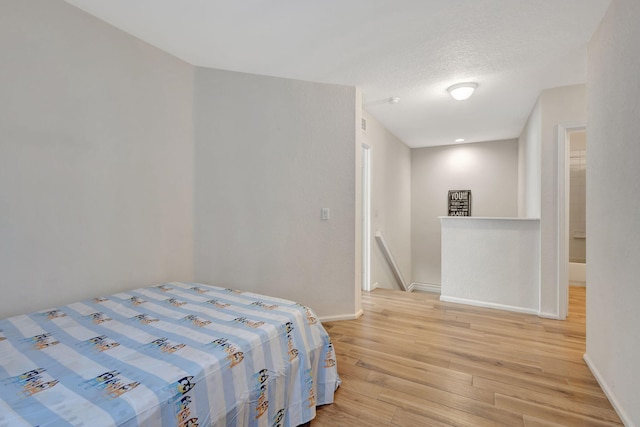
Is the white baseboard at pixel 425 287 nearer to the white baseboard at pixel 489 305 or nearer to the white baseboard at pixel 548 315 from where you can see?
the white baseboard at pixel 489 305

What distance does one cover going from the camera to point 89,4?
6.16 ft

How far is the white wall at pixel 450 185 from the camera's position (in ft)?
17.4

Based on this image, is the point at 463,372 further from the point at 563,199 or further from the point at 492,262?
the point at 563,199

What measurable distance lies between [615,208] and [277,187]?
7.81 feet

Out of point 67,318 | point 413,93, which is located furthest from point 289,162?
point 67,318

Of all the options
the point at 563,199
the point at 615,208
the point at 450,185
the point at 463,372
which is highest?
the point at 450,185

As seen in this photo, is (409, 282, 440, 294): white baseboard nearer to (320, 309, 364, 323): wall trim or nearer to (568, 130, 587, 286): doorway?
(568, 130, 587, 286): doorway

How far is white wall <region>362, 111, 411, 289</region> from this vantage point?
4.15 meters

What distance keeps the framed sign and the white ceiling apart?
2.58 meters

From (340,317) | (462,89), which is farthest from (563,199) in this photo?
(340,317)

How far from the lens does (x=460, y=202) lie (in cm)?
561

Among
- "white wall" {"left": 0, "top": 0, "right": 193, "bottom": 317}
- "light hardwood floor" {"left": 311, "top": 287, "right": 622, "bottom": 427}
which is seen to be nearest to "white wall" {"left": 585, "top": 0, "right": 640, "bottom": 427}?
"light hardwood floor" {"left": 311, "top": 287, "right": 622, "bottom": 427}

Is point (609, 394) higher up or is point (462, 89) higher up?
point (462, 89)

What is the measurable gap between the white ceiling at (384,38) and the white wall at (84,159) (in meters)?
0.26
